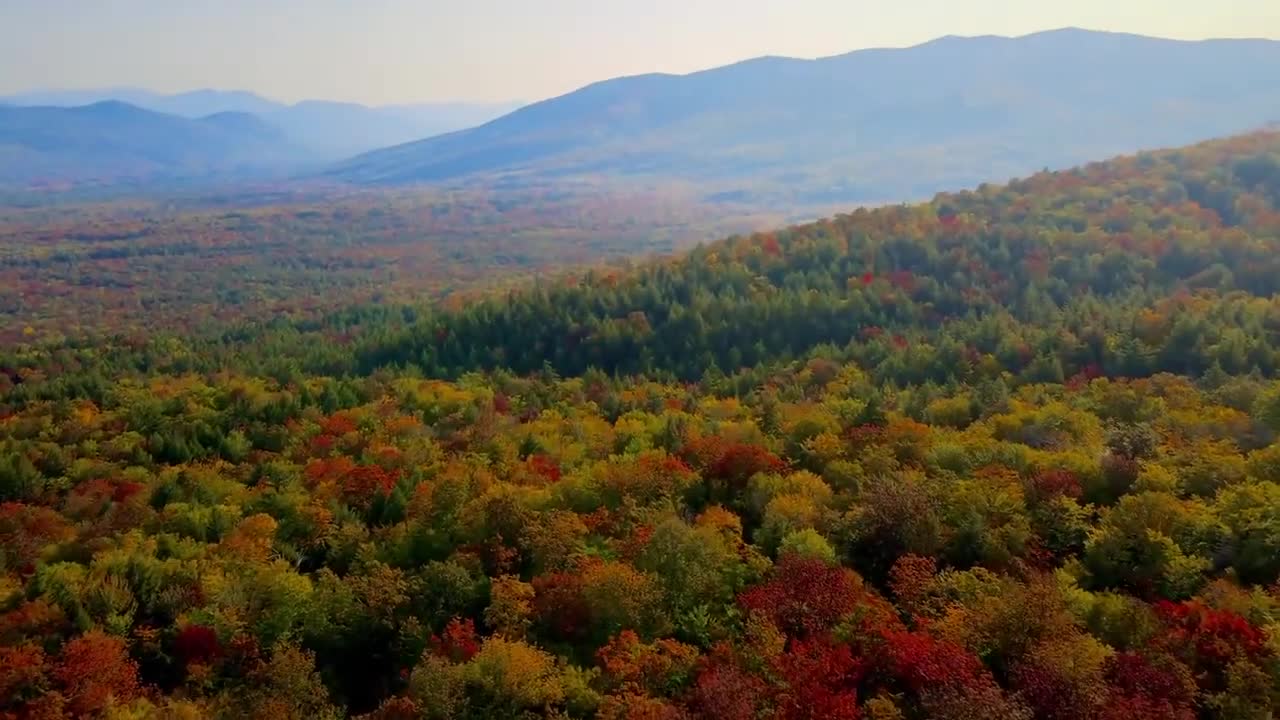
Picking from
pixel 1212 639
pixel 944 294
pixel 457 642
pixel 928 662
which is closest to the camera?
pixel 928 662

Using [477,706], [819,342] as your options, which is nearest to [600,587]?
[477,706]

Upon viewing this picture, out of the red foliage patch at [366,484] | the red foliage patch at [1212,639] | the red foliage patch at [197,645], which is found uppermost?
the red foliage patch at [1212,639]

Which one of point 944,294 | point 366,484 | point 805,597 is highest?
point 805,597

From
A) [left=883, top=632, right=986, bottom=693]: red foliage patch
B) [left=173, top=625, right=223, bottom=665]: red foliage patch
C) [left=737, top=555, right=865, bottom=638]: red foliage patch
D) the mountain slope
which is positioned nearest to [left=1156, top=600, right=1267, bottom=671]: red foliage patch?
[left=883, top=632, right=986, bottom=693]: red foliage patch

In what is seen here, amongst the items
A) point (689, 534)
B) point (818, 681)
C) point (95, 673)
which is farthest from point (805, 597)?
point (95, 673)

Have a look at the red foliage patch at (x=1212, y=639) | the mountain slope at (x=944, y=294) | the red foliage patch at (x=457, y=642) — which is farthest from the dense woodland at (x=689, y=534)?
the mountain slope at (x=944, y=294)

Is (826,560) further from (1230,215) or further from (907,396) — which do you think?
(1230,215)

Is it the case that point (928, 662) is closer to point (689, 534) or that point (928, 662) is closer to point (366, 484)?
point (689, 534)

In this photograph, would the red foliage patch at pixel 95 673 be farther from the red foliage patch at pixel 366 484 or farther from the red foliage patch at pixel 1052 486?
the red foliage patch at pixel 1052 486
